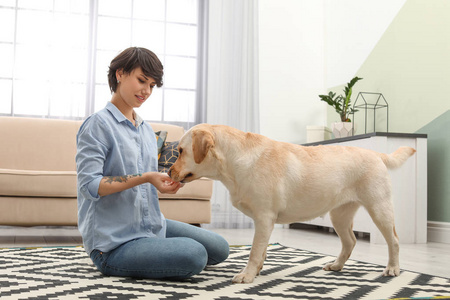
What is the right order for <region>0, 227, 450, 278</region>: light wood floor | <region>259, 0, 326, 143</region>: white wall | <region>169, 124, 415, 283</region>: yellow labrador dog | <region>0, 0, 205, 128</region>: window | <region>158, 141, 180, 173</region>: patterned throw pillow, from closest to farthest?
1. <region>169, 124, 415, 283</region>: yellow labrador dog
2. <region>0, 227, 450, 278</region>: light wood floor
3. <region>158, 141, 180, 173</region>: patterned throw pillow
4. <region>0, 0, 205, 128</region>: window
5. <region>259, 0, 326, 143</region>: white wall

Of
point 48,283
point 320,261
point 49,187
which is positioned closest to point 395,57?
point 320,261

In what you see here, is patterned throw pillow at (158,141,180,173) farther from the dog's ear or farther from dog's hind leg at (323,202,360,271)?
the dog's ear

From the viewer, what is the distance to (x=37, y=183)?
11.0ft

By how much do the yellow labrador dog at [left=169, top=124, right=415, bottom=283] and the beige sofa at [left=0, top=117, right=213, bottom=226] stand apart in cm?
180

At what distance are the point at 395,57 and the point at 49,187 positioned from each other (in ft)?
10.4

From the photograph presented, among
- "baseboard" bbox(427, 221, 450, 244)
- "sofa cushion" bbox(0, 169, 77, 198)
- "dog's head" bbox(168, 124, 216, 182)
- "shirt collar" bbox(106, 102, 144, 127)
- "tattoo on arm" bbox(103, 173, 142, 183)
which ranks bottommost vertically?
"baseboard" bbox(427, 221, 450, 244)

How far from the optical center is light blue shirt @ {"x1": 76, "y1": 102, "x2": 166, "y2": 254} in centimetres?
182

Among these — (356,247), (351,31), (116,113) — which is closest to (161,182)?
(116,113)

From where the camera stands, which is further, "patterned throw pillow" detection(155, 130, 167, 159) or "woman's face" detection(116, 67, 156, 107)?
"patterned throw pillow" detection(155, 130, 167, 159)

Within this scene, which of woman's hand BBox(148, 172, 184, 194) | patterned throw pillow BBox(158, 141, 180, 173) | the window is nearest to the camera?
woman's hand BBox(148, 172, 184, 194)

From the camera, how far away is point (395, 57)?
452cm

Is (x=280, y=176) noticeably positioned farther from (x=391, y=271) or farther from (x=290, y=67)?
(x=290, y=67)

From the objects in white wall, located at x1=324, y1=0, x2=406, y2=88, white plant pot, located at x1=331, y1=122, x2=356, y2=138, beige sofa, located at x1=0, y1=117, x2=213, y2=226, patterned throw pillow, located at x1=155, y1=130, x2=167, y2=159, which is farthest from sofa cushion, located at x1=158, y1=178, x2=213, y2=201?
white wall, located at x1=324, y1=0, x2=406, y2=88

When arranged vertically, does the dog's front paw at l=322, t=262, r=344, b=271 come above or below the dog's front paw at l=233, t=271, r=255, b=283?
below
